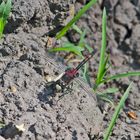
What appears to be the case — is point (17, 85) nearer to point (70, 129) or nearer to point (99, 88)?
point (70, 129)

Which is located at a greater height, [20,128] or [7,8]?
[7,8]

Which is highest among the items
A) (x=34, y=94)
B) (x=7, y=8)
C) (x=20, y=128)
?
(x=7, y=8)

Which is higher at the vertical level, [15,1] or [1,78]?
[15,1]

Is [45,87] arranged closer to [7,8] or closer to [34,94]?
[34,94]

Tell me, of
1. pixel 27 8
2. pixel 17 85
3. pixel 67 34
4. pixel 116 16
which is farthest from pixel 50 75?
pixel 116 16

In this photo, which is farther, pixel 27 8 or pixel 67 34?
pixel 67 34

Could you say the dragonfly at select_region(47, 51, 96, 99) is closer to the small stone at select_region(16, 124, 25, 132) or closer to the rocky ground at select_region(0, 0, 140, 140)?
the rocky ground at select_region(0, 0, 140, 140)

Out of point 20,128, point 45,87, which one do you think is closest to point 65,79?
point 45,87

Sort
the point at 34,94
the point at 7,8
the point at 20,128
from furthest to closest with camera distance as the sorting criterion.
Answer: the point at 7,8
the point at 34,94
the point at 20,128
